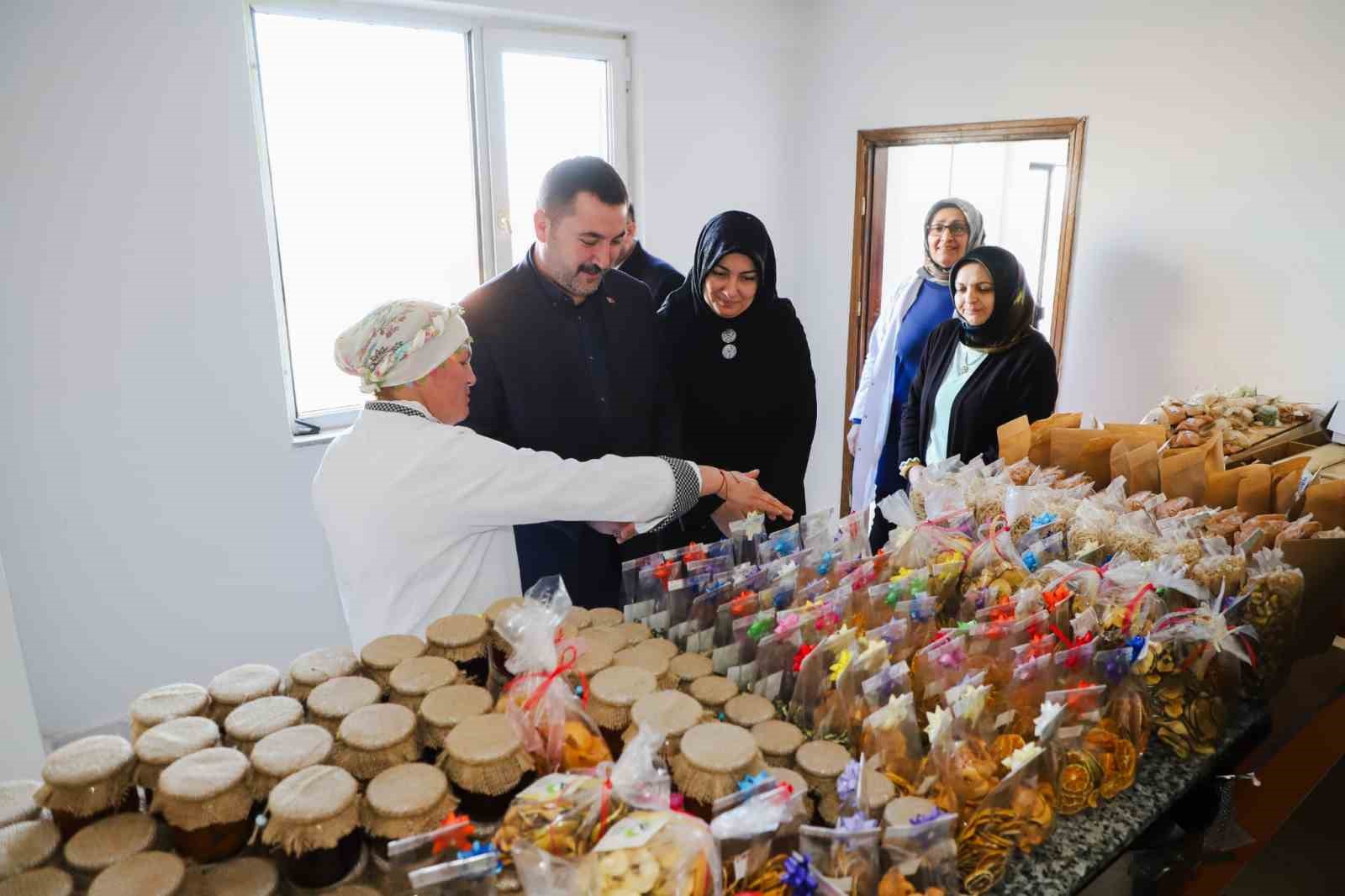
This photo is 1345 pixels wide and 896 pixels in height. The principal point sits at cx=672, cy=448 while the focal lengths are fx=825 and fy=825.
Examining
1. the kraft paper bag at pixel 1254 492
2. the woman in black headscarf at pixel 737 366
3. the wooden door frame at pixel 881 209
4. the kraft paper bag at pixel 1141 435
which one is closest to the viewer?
the kraft paper bag at pixel 1254 492

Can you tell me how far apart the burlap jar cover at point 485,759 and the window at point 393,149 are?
2.36m

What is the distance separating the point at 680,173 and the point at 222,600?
9.29 feet

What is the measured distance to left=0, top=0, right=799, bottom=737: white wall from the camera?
259 centimetres

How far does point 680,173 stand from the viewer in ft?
13.7

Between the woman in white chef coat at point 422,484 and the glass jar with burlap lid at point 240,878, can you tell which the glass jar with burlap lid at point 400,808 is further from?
the woman in white chef coat at point 422,484

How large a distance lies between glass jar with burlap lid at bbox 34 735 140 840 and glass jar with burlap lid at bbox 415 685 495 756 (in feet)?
1.05

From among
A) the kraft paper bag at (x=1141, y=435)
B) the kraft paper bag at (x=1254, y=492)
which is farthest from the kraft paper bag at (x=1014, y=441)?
the kraft paper bag at (x=1254, y=492)

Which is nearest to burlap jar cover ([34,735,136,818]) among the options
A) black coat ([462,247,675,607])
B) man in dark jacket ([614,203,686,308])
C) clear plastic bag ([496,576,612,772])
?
clear plastic bag ([496,576,612,772])

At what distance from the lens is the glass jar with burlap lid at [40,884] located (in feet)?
2.64

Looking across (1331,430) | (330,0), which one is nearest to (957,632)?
(1331,430)

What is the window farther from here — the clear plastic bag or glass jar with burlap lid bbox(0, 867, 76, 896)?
glass jar with burlap lid bbox(0, 867, 76, 896)

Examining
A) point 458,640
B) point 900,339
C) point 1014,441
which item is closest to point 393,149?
point 900,339

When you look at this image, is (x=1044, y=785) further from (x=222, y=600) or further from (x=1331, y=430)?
(x=222, y=600)

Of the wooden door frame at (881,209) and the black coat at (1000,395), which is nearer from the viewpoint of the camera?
the black coat at (1000,395)
